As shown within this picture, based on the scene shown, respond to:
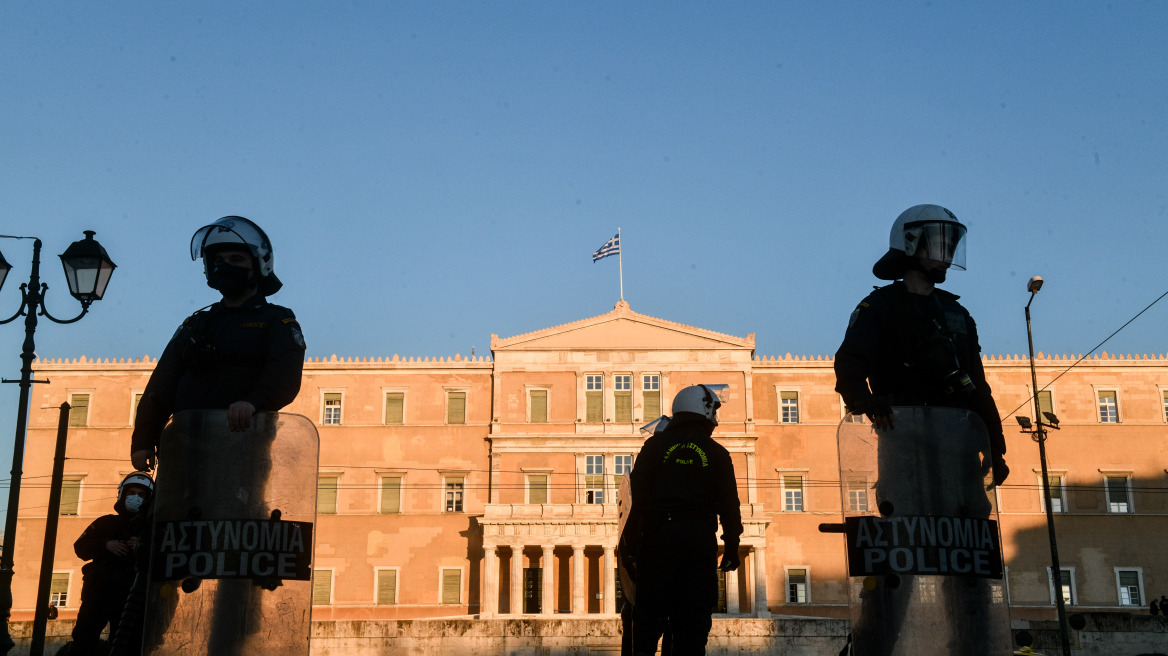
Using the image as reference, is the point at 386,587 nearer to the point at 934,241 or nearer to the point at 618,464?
the point at 618,464

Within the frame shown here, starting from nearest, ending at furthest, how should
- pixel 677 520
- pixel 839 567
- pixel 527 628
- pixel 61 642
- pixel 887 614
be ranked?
pixel 887 614 < pixel 677 520 < pixel 527 628 < pixel 61 642 < pixel 839 567

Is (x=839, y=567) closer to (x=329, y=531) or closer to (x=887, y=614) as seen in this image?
(x=329, y=531)

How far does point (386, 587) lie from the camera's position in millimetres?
48781

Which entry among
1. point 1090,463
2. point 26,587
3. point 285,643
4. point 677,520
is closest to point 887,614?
point 677,520

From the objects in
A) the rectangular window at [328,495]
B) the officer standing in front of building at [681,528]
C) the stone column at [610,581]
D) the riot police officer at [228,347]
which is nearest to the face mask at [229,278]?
the riot police officer at [228,347]

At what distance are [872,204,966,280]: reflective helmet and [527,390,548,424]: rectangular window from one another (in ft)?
147

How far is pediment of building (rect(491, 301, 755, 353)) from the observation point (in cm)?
5128

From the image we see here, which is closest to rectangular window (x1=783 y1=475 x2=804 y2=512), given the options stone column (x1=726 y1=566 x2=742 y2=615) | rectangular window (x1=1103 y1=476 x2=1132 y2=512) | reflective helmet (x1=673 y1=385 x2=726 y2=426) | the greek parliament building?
the greek parliament building

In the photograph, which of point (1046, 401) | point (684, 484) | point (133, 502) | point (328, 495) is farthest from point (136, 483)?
point (1046, 401)

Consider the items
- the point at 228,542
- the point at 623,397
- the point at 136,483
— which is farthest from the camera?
the point at 623,397

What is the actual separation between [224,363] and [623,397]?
4517 cm

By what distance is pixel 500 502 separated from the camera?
1971 inches

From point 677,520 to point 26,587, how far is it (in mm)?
50995

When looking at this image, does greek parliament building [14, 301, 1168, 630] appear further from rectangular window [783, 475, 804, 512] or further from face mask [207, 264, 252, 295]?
face mask [207, 264, 252, 295]
